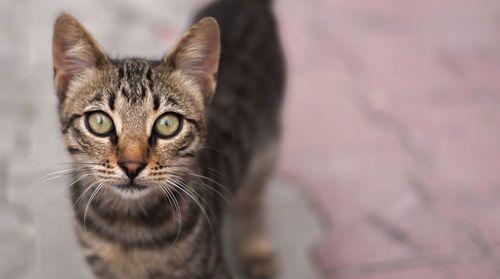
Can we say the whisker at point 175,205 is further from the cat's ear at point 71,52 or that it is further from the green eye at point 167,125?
the cat's ear at point 71,52

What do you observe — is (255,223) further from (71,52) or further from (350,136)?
(71,52)

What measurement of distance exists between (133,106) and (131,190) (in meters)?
0.27

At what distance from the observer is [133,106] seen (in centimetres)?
159

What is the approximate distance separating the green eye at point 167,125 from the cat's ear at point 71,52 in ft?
0.94

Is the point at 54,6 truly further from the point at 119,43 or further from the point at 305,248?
the point at 305,248

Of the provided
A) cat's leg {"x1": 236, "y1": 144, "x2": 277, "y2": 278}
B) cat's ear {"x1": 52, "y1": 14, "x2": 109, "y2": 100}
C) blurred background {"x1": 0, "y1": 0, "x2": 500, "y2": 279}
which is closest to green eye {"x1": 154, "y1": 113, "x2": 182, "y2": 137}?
cat's ear {"x1": 52, "y1": 14, "x2": 109, "y2": 100}

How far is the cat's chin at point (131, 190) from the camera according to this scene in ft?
5.25

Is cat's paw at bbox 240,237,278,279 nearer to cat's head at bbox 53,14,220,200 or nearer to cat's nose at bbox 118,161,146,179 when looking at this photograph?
cat's head at bbox 53,14,220,200

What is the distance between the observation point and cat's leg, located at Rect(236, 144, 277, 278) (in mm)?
2576

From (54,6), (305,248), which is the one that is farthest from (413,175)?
(54,6)

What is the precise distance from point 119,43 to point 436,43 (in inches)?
100

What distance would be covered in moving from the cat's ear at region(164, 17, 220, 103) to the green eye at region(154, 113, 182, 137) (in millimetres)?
177

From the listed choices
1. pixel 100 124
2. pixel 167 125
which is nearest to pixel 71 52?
pixel 100 124

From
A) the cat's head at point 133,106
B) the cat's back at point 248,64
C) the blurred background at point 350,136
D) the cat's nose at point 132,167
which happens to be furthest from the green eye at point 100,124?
the cat's back at point 248,64
